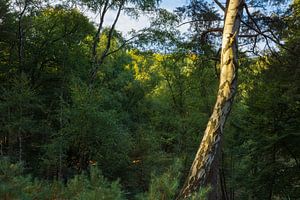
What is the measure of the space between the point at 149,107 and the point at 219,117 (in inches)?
664

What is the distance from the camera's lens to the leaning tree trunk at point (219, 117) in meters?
6.83

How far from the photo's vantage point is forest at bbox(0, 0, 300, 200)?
6848mm

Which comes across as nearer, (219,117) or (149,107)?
(219,117)

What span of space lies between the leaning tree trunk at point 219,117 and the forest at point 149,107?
→ 0.07 ft

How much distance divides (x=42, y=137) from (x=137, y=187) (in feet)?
15.5

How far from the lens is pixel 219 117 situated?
7.15 metres

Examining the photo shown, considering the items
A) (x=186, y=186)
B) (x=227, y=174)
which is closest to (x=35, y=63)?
(x=227, y=174)

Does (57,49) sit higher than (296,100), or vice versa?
(57,49)

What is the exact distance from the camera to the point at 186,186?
6.79 metres

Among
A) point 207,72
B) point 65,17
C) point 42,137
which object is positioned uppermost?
point 65,17

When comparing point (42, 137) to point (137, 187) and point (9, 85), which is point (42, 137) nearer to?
point (9, 85)

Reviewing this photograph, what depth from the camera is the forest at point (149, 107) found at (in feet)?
22.5

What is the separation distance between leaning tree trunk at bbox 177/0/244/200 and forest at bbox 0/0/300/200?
20mm

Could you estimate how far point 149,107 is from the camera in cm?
2397
